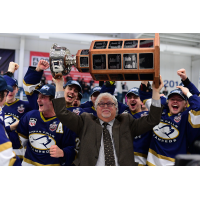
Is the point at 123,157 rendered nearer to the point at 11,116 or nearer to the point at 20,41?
the point at 11,116

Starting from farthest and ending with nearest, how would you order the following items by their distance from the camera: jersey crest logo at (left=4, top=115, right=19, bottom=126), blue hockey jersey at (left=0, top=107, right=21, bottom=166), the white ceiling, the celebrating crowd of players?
the white ceiling, jersey crest logo at (left=4, top=115, right=19, bottom=126), the celebrating crowd of players, blue hockey jersey at (left=0, top=107, right=21, bottom=166)

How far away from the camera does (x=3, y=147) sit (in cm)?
145

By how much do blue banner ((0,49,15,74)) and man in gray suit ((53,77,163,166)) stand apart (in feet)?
32.0

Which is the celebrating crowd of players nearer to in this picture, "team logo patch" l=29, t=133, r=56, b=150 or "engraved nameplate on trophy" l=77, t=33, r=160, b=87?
"team logo patch" l=29, t=133, r=56, b=150

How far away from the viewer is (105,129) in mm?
1990

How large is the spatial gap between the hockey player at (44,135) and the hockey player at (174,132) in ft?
3.25

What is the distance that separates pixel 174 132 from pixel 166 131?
9 centimetres

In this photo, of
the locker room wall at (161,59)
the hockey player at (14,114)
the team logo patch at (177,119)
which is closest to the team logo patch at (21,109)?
the hockey player at (14,114)

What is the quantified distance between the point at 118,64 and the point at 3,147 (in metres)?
1.04

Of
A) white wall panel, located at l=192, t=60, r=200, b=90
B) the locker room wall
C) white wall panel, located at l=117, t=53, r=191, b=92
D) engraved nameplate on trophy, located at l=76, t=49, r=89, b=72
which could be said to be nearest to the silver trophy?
engraved nameplate on trophy, located at l=76, t=49, r=89, b=72

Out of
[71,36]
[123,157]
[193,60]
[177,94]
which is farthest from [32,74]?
[193,60]

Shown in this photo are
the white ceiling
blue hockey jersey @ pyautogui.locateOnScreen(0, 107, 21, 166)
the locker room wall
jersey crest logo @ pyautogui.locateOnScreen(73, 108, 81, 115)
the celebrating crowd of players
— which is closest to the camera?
blue hockey jersey @ pyautogui.locateOnScreen(0, 107, 21, 166)

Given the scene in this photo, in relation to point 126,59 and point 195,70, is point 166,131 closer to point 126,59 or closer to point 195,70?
point 126,59

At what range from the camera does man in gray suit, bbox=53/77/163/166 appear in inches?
72.5
